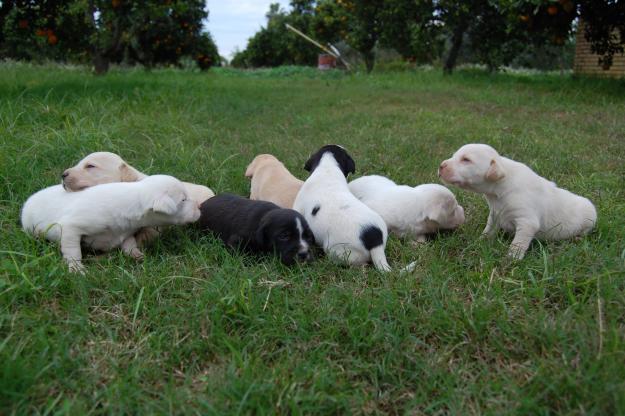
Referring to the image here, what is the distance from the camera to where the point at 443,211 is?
338 centimetres

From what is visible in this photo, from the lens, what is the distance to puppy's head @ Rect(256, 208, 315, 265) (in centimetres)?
297

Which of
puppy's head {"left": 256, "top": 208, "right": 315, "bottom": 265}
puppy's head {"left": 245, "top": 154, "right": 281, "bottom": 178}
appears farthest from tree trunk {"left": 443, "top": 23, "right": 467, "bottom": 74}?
puppy's head {"left": 256, "top": 208, "right": 315, "bottom": 265}

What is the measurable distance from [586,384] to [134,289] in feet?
6.73

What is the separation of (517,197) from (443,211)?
0.47 meters

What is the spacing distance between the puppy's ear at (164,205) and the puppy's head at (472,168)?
69.4 inches

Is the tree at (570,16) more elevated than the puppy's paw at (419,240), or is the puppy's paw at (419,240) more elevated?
the tree at (570,16)

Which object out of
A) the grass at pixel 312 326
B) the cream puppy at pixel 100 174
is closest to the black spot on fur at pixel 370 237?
the grass at pixel 312 326

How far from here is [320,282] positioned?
278 cm

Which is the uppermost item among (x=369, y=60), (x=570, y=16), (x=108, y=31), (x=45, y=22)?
(x=570, y=16)

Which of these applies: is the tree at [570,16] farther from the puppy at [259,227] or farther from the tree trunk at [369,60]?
the tree trunk at [369,60]

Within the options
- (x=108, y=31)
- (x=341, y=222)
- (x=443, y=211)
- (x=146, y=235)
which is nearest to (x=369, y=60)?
(x=108, y=31)

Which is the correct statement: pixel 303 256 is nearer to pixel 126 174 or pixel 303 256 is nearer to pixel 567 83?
pixel 126 174

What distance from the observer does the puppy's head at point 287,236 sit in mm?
2973

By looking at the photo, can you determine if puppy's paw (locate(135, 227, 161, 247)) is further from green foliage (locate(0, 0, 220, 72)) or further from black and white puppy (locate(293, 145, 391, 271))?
green foliage (locate(0, 0, 220, 72))
